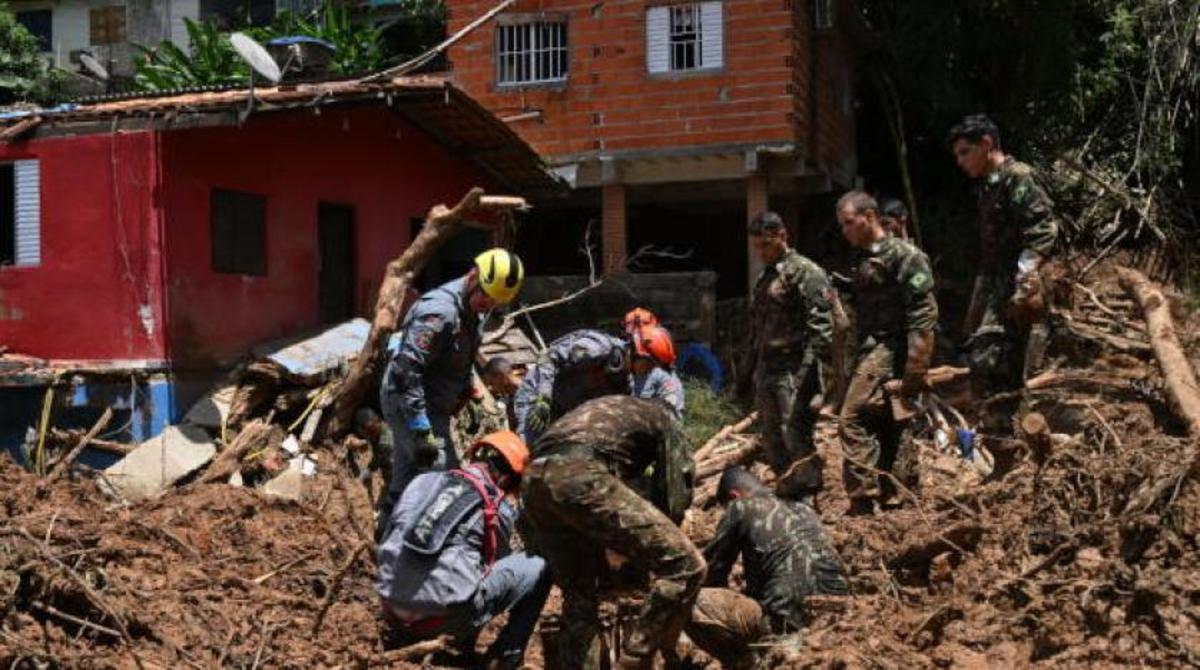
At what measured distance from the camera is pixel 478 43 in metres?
18.2

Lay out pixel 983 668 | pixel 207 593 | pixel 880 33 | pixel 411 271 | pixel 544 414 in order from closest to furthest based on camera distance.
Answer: pixel 983 668 < pixel 207 593 < pixel 544 414 < pixel 411 271 < pixel 880 33

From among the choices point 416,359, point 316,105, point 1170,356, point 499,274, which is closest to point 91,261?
point 316,105

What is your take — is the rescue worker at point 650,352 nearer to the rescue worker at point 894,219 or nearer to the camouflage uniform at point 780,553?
the rescue worker at point 894,219

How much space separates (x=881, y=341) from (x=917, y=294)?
0.38 m

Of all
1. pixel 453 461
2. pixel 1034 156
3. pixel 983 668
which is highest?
pixel 1034 156

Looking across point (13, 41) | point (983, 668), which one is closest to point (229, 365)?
point (983, 668)

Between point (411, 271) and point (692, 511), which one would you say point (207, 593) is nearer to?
point (692, 511)

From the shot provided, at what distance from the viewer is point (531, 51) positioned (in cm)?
1817

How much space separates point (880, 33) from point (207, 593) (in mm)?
16227

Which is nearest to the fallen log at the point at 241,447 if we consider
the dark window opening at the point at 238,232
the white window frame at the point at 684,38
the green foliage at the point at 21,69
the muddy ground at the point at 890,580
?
the dark window opening at the point at 238,232

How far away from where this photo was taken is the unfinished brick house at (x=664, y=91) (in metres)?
17.1

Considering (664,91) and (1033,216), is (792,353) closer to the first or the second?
(1033,216)

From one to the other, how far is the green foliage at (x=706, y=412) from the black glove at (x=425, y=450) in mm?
5749

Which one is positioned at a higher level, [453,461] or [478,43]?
[478,43]
